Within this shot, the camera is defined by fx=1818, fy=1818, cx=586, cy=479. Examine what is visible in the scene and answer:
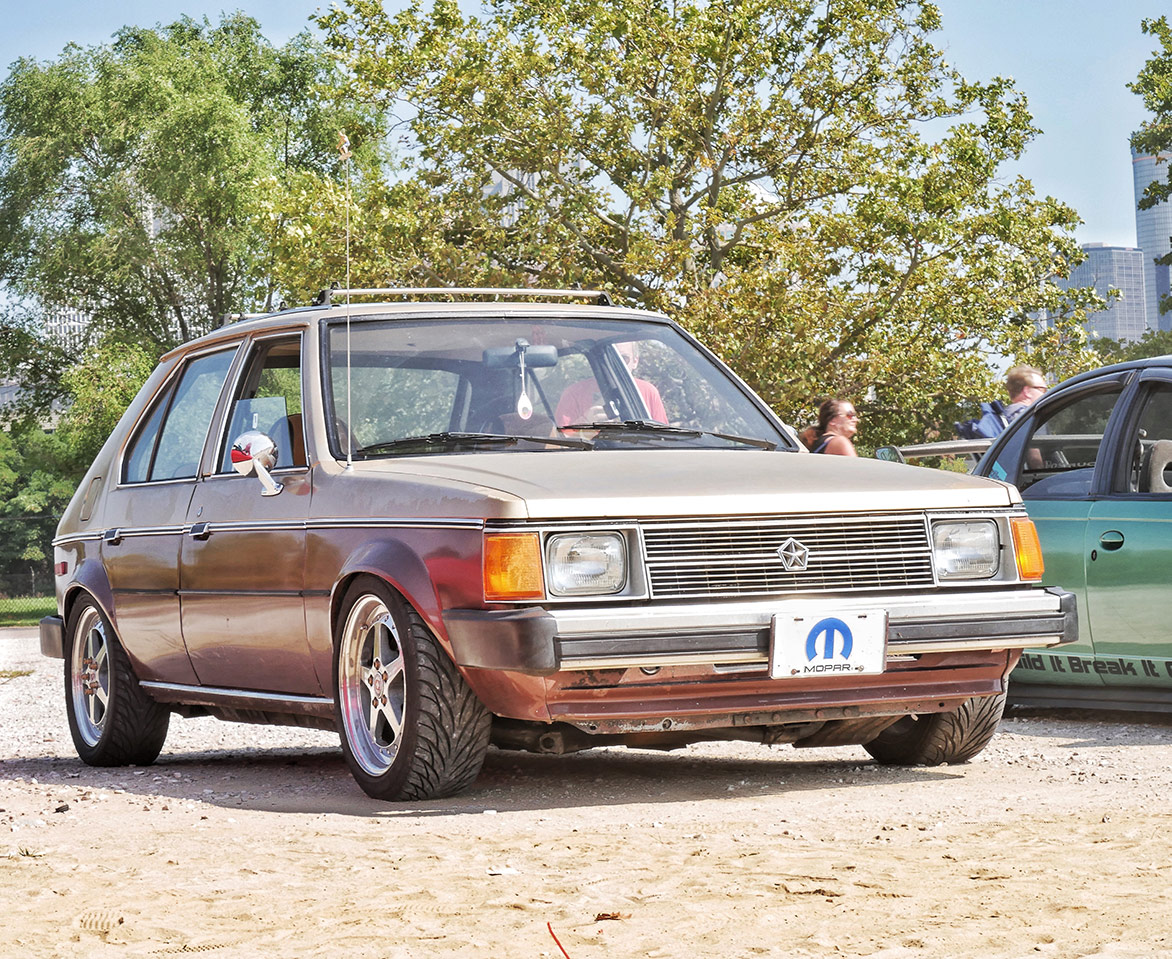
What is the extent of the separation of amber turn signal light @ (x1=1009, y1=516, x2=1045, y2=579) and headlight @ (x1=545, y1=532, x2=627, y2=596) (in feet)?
4.95

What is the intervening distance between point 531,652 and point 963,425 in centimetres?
733

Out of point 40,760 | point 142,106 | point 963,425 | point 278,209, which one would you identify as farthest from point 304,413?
point 142,106

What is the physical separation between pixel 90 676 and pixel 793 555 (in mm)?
4181

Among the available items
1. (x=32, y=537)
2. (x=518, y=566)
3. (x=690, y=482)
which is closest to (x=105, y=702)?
(x=518, y=566)

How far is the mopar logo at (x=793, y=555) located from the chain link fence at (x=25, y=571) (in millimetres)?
33431

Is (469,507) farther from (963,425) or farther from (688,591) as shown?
(963,425)

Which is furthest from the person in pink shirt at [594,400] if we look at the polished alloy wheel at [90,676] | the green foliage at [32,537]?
the green foliage at [32,537]

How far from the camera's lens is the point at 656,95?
28.4 metres

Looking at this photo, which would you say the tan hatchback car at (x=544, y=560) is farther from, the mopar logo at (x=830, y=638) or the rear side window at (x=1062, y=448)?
the rear side window at (x=1062, y=448)

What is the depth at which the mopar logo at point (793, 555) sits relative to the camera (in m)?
5.78

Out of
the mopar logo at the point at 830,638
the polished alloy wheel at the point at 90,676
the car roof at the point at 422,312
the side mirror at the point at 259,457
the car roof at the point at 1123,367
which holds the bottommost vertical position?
the polished alloy wheel at the point at 90,676

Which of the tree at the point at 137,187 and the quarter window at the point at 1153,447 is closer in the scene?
the quarter window at the point at 1153,447

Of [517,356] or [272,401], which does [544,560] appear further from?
[272,401]

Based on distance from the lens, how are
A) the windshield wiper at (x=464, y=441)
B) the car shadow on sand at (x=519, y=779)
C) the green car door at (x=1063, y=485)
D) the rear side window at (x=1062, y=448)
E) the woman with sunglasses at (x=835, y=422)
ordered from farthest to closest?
the woman with sunglasses at (x=835, y=422), the rear side window at (x=1062, y=448), the green car door at (x=1063, y=485), the windshield wiper at (x=464, y=441), the car shadow on sand at (x=519, y=779)
